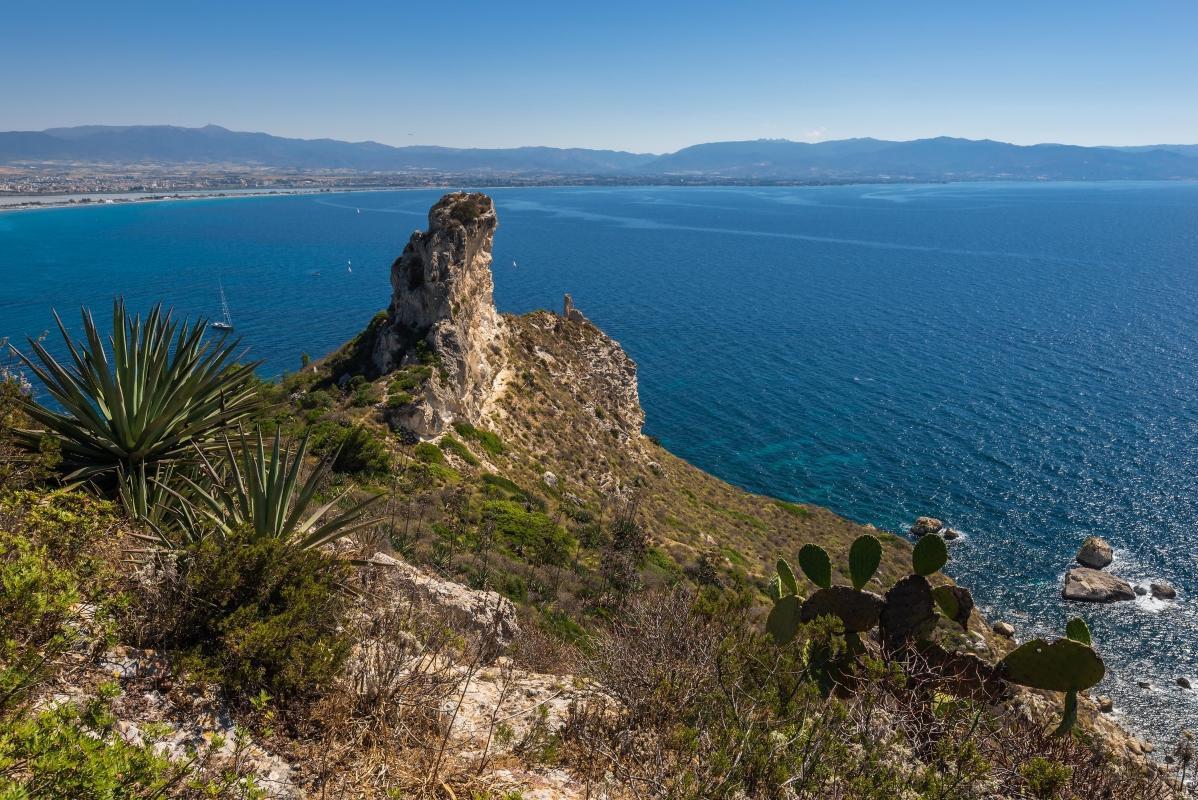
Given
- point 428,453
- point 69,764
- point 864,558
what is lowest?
point 428,453

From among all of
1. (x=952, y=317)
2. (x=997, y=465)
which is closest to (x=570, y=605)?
(x=997, y=465)

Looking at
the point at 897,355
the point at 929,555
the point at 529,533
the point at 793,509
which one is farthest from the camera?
the point at 897,355

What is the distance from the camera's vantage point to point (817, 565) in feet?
29.0

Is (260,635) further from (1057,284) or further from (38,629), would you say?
(1057,284)

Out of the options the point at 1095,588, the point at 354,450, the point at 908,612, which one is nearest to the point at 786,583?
the point at 908,612

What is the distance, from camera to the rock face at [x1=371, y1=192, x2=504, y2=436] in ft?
102

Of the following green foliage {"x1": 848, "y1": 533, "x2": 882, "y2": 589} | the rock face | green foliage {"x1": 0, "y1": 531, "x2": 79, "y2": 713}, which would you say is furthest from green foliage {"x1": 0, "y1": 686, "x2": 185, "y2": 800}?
the rock face

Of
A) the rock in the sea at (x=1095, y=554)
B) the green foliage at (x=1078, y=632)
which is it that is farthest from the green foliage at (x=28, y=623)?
the rock in the sea at (x=1095, y=554)

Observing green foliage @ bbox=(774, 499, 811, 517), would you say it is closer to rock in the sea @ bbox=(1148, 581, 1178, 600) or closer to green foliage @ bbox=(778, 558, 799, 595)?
rock in the sea @ bbox=(1148, 581, 1178, 600)

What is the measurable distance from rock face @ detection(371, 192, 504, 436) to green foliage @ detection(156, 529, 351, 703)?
23.0 m

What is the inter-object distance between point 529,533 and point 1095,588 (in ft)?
109

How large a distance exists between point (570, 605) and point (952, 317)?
89.9 m

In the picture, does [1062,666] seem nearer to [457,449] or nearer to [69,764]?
[69,764]

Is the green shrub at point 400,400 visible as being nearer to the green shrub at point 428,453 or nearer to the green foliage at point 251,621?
the green shrub at point 428,453
